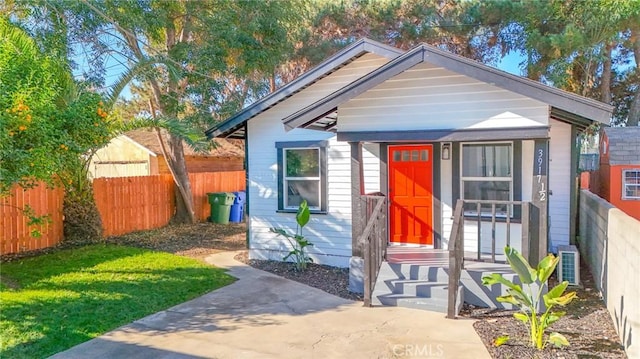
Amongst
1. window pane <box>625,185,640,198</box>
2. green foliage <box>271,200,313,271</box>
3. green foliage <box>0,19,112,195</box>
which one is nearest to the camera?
green foliage <box>0,19,112,195</box>

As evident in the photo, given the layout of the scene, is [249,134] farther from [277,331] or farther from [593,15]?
[593,15]

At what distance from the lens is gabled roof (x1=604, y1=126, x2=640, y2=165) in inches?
509

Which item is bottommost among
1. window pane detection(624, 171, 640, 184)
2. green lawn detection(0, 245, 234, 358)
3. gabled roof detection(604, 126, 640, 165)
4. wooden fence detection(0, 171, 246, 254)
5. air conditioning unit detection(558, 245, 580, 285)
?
green lawn detection(0, 245, 234, 358)

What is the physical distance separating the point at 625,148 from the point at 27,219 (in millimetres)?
16454

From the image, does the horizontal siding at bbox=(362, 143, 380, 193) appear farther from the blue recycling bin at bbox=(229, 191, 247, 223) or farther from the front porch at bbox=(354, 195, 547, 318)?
the blue recycling bin at bbox=(229, 191, 247, 223)

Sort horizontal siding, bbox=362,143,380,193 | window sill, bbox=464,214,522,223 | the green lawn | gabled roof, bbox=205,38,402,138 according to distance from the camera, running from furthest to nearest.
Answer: horizontal siding, bbox=362,143,380,193 < gabled roof, bbox=205,38,402,138 < window sill, bbox=464,214,522,223 < the green lawn

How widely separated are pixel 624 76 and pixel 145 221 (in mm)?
21424

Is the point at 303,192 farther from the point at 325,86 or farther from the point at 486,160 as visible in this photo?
A: the point at 486,160

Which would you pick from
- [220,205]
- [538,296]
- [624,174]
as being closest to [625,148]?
[624,174]

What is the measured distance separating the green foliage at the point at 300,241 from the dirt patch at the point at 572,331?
347 centimetres

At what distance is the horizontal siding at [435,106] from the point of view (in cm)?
646

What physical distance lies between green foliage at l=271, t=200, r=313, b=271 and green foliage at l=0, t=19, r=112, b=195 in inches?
152

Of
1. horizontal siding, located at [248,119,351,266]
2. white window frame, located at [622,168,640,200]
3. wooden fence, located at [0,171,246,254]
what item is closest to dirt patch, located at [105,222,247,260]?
wooden fence, located at [0,171,246,254]

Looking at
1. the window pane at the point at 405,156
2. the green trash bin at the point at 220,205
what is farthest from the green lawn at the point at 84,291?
the green trash bin at the point at 220,205
